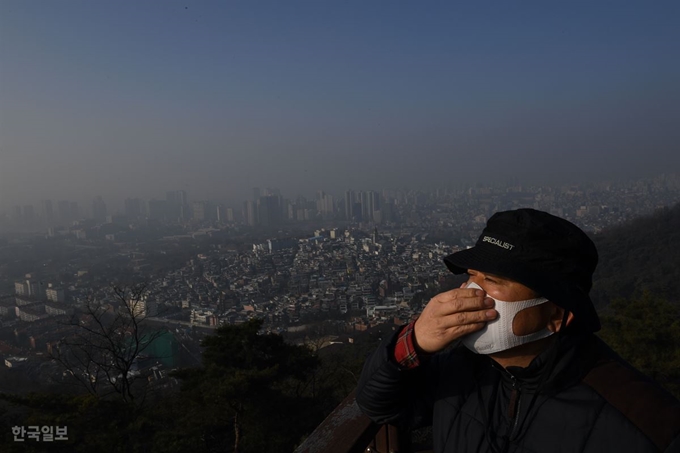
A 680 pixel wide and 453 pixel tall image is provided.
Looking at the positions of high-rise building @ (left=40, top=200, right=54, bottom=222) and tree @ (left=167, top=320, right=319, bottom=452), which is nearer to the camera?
tree @ (left=167, top=320, right=319, bottom=452)

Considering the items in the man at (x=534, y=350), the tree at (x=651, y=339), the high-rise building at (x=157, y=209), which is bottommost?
the tree at (x=651, y=339)

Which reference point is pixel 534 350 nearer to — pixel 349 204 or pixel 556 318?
pixel 556 318

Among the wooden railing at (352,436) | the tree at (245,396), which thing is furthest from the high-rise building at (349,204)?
the wooden railing at (352,436)

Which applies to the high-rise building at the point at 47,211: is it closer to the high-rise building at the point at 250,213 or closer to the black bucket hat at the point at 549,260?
the high-rise building at the point at 250,213

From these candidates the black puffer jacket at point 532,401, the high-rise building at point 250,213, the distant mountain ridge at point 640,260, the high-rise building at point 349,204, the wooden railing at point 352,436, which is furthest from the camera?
the high-rise building at point 349,204

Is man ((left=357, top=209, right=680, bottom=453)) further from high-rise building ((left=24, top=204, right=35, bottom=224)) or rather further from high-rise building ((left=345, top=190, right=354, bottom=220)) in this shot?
high-rise building ((left=345, top=190, right=354, bottom=220))

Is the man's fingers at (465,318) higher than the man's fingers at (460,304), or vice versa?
the man's fingers at (460,304)

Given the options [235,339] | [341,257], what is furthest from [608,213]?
[235,339]

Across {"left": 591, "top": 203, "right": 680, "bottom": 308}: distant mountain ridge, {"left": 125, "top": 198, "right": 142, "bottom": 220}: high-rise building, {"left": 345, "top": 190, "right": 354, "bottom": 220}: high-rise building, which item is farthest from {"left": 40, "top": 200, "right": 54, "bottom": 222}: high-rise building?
{"left": 591, "top": 203, "right": 680, "bottom": 308}: distant mountain ridge
